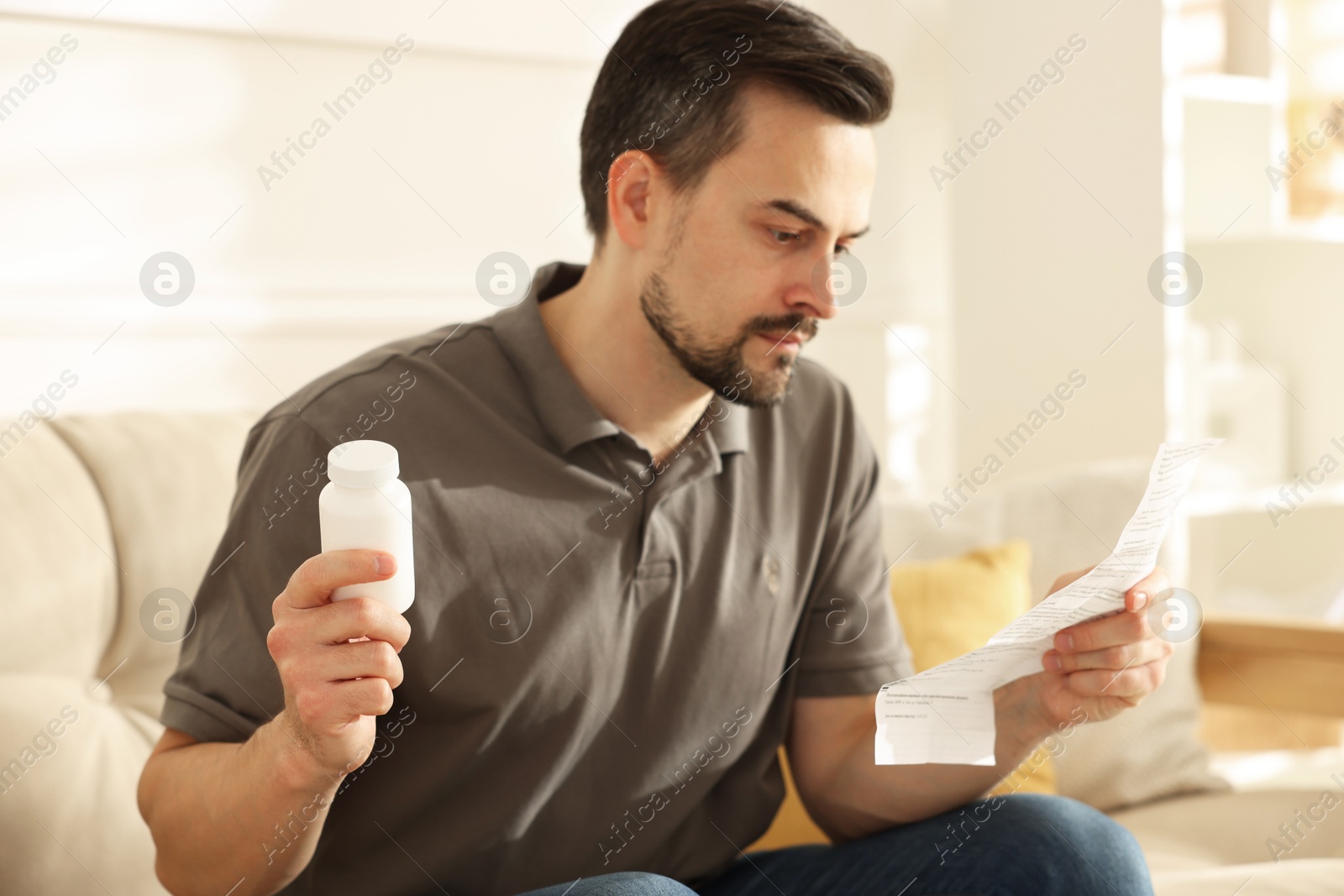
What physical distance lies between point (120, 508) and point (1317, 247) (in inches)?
95.4

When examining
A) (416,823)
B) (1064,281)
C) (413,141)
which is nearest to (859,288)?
(1064,281)

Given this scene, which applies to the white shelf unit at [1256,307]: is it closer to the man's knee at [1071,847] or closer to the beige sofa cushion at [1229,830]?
the beige sofa cushion at [1229,830]

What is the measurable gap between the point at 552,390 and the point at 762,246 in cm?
26

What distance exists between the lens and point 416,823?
107 cm

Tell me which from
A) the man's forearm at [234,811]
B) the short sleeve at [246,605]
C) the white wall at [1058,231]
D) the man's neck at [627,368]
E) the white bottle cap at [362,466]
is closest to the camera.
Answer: the white bottle cap at [362,466]

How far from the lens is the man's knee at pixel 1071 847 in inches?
40.4

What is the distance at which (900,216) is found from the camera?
96.4 inches

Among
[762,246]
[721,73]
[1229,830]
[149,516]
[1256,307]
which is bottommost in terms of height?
[1229,830]

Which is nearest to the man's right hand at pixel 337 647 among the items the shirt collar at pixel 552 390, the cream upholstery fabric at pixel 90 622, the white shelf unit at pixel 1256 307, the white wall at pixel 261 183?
the shirt collar at pixel 552 390

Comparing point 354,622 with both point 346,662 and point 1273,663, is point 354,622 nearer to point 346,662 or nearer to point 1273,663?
point 346,662

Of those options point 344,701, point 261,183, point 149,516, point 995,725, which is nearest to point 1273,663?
point 995,725

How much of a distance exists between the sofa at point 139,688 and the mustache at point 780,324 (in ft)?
1.96

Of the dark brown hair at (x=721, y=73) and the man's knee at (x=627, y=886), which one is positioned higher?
the dark brown hair at (x=721, y=73)

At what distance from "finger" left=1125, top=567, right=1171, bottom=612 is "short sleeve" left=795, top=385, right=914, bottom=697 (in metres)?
0.33
